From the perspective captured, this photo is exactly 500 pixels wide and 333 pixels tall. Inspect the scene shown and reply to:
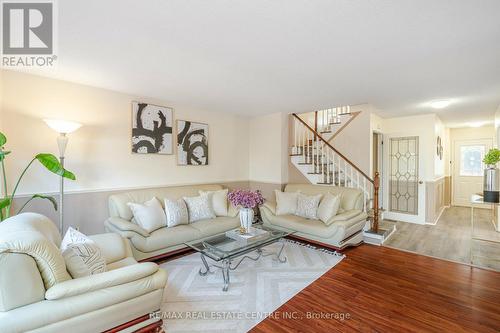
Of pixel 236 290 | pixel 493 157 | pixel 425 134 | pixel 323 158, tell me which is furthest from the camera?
pixel 323 158

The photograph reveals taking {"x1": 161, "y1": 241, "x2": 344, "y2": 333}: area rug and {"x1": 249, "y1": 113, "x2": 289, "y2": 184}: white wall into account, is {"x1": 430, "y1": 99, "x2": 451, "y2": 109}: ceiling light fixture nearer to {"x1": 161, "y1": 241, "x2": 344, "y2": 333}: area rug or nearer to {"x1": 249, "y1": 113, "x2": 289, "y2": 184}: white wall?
{"x1": 249, "y1": 113, "x2": 289, "y2": 184}: white wall

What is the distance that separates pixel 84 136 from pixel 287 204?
3453mm

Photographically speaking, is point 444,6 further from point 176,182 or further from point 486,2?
point 176,182

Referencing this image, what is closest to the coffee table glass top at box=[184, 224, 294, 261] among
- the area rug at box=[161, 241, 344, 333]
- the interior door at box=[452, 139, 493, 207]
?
the area rug at box=[161, 241, 344, 333]

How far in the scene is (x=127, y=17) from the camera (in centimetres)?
172

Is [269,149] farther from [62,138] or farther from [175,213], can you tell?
[62,138]

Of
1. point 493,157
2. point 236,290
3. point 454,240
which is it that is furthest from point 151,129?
point 454,240

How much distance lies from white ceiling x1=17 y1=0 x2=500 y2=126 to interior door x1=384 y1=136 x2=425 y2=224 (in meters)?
1.78

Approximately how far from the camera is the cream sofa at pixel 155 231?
288 centimetres

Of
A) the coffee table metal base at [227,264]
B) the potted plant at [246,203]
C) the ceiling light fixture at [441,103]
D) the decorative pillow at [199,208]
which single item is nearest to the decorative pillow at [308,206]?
the coffee table metal base at [227,264]

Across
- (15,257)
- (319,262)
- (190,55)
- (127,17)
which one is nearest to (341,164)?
(319,262)

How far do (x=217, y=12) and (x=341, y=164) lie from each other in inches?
164

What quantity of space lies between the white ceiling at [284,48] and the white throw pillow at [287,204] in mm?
1839

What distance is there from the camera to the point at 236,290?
96.4 inches
